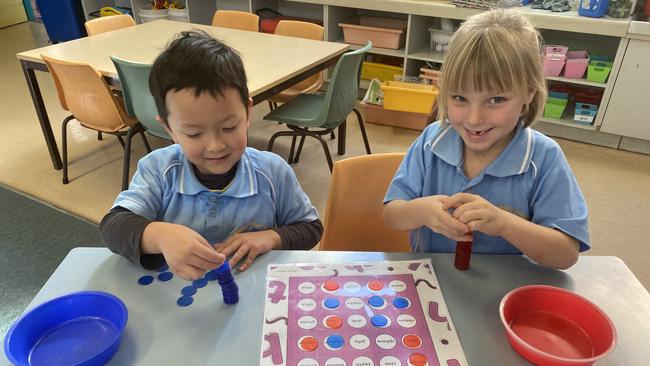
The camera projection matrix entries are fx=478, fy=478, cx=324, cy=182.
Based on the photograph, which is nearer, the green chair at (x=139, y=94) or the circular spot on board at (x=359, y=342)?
the circular spot on board at (x=359, y=342)

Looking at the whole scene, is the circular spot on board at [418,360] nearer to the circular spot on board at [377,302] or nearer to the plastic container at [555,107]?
the circular spot on board at [377,302]

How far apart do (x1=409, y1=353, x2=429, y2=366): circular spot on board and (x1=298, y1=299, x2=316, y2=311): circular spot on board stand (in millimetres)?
172

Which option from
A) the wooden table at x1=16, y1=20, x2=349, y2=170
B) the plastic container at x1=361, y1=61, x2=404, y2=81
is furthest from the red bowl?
the plastic container at x1=361, y1=61, x2=404, y2=81

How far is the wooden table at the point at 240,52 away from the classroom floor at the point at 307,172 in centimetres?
20

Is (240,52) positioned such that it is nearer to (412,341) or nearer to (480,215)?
(480,215)

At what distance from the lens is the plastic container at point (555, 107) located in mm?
2982

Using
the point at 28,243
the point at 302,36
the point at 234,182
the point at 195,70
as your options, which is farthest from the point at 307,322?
the point at 302,36

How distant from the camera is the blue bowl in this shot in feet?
2.18

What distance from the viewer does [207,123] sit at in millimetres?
889

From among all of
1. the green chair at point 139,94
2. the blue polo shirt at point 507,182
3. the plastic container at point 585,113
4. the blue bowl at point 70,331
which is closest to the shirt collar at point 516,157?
the blue polo shirt at point 507,182

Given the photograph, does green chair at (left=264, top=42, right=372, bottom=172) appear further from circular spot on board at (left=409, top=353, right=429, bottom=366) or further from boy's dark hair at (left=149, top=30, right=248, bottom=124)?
circular spot on board at (left=409, top=353, right=429, bottom=366)

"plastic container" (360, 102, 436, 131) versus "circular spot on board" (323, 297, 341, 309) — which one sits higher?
"circular spot on board" (323, 297, 341, 309)

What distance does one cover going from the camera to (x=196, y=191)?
3.22 feet

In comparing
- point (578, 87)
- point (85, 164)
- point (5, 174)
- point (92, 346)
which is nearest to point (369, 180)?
point (92, 346)
